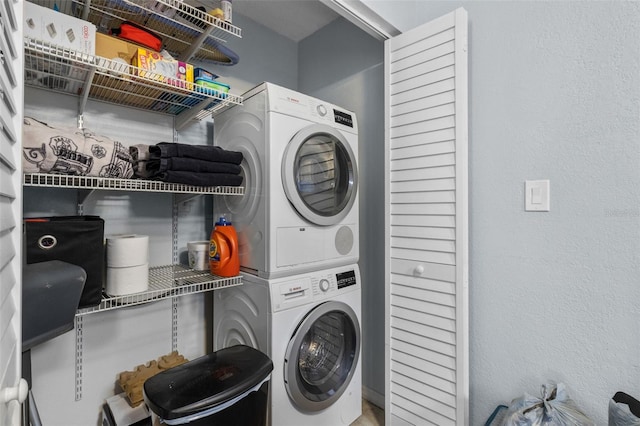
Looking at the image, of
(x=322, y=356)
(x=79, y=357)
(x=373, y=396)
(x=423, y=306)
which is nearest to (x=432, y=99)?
(x=423, y=306)

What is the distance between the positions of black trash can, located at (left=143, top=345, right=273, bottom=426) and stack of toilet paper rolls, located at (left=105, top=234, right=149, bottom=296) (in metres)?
0.38

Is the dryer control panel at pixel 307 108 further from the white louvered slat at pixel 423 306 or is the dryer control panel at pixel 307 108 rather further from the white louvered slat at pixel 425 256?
the white louvered slat at pixel 423 306

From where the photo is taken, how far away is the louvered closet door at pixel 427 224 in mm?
1542

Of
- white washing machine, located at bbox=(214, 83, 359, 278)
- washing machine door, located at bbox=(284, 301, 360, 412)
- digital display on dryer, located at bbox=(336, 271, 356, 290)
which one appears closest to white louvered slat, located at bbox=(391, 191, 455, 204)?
white washing machine, located at bbox=(214, 83, 359, 278)

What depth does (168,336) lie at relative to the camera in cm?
189

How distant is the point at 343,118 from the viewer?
1925 millimetres

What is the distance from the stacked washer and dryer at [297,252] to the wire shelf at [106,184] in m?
0.30

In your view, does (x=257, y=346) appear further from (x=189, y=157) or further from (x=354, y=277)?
(x=189, y=157)

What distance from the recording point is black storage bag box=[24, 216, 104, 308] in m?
1.11

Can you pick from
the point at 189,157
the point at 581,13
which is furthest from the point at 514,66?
the point at 189,157

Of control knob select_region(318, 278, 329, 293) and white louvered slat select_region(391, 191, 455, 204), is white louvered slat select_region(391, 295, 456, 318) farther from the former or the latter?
white louvered slat select_region(391, 191, 455, 204)

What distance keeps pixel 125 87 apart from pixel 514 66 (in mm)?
1865

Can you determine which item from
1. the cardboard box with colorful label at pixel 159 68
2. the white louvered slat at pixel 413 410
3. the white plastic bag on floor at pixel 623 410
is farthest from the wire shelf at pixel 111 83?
the white plastic bag on floor at pixel 623 410

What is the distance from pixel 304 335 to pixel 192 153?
3.44ft
